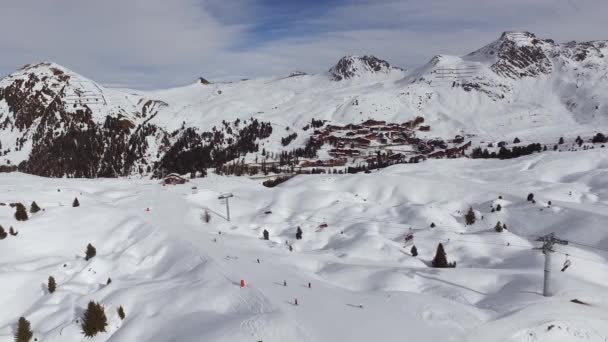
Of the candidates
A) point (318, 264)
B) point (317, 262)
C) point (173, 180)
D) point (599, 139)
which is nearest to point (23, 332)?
point (318, 264)

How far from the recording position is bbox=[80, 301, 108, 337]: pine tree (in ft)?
95.2

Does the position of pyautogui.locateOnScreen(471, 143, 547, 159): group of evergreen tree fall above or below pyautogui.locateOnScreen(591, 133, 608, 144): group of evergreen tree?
below

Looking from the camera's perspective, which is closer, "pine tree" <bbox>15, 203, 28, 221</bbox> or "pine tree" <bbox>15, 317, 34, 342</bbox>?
"pine tree" <bbox>15, 317, 34, 342</bbox>

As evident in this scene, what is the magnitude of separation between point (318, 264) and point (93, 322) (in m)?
22.8

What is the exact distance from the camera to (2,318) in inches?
1357

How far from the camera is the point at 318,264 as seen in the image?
44.2 m

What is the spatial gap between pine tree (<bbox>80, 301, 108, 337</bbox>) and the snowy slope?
0.90m

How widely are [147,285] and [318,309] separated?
1666 centimetres

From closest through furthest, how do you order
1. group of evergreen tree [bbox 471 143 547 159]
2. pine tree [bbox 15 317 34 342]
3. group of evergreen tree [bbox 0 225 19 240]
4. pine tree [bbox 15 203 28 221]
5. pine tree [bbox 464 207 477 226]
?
pine tree [bbox 15 317 34 342], group of evergreen tree [bbox 0 225 19 240], pine tree [bbox 15 203 28 221], pine tree [bbox 464 207 477 226], group of evergreen tree [bbox 471 143 547 159]

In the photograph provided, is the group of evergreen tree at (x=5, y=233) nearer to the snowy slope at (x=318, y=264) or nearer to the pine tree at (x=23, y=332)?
the snowy slope at (x=318, y=264)

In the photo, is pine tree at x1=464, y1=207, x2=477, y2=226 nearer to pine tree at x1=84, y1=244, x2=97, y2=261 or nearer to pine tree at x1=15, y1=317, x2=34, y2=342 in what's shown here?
pine tree at x1=84, y1=244, x2=97, y2=261

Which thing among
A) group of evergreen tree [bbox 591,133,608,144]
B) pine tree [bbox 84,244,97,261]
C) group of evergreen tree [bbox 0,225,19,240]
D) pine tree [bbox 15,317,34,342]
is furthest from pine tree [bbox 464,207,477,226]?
group of evergreen tree [bbox 591,133,608,144]

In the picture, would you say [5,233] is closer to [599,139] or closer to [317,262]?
[317,262]

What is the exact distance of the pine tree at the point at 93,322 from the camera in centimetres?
2903
